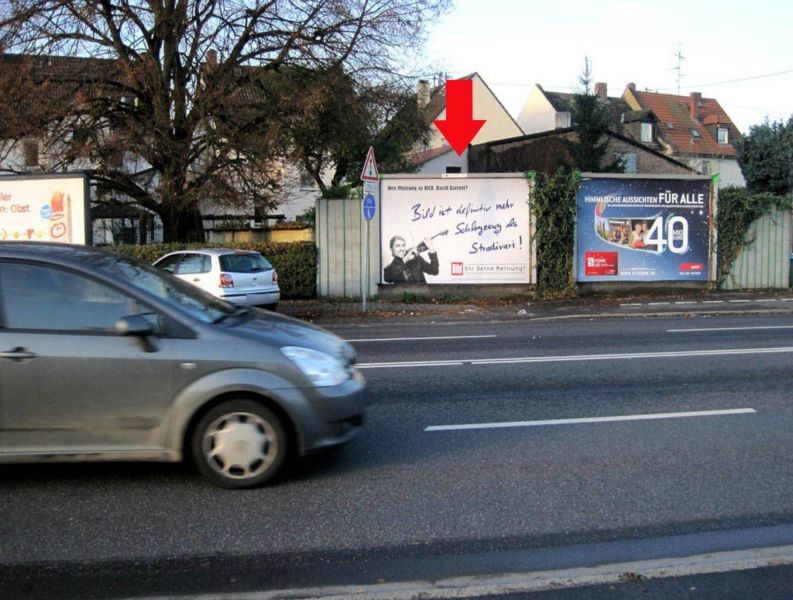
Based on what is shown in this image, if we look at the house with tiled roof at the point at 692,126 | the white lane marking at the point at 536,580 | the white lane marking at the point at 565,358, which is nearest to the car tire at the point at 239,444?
the white lane marking at the point at 536,580

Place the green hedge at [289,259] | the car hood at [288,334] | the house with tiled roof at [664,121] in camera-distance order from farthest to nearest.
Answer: the house with tiled roof at [664,121], the green hedge at [289,259], the car hood at [288,334]

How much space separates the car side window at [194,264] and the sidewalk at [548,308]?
223 centimetres

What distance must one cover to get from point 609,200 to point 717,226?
2.99m

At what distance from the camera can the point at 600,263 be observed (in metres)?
19.1

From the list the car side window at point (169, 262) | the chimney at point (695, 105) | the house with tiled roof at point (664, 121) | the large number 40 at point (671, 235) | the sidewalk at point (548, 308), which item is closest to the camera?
the car side window at point (169, 262)

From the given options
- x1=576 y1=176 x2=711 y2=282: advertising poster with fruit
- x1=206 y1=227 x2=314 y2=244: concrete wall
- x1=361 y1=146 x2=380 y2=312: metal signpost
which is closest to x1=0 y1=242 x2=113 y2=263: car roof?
x1=361 y1=146 x2=380 y2=312: metal signpost

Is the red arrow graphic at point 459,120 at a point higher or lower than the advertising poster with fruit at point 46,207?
higher

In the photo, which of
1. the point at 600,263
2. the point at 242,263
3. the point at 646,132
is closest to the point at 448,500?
the point at 242,263

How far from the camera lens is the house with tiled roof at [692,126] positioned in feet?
172

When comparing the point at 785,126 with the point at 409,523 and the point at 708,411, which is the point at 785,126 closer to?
the point at 708,411

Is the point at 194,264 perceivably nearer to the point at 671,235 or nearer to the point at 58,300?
the point at 58,300

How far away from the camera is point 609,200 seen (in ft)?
62.4

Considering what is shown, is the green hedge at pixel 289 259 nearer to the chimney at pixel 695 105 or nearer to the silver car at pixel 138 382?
the silver car at pixel 138 382

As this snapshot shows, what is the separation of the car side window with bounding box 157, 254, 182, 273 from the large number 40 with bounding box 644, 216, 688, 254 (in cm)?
1146
